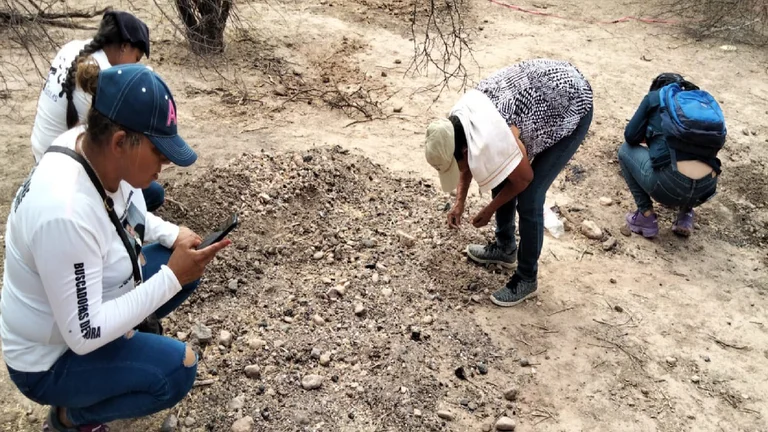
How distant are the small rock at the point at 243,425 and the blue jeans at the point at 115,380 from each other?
343mm

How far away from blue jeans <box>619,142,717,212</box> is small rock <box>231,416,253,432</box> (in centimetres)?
277

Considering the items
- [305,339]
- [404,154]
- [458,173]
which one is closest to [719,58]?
[404,154]

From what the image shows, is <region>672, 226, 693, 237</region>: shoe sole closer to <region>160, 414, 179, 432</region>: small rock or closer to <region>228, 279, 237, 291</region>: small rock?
<region>228, 279, 237, 291</region>: small rock

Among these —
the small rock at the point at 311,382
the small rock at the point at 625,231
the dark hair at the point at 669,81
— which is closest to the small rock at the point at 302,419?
the small rock at the point at 311,382

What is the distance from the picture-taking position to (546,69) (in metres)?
2.77

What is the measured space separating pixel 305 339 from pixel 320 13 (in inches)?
189

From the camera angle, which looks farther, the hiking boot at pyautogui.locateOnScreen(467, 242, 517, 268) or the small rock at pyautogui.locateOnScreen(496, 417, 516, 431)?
the hiking boot at pyautogui.locateOnScreen(467, 242, 517, 268)

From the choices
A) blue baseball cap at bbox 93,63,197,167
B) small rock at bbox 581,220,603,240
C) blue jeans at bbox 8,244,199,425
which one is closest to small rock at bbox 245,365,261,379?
blue jeans at bbox 8,244,199,425

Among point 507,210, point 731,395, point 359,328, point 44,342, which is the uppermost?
point 44,342

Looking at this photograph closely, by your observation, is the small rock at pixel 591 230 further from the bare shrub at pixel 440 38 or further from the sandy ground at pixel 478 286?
the bare shrub at pixel 440 38

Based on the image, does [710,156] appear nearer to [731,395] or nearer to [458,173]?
[731,395]

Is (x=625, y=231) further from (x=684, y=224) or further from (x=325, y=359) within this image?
(x=325, y=359)

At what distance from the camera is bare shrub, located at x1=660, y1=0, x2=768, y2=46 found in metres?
6.79

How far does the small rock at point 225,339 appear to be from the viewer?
274 cm
